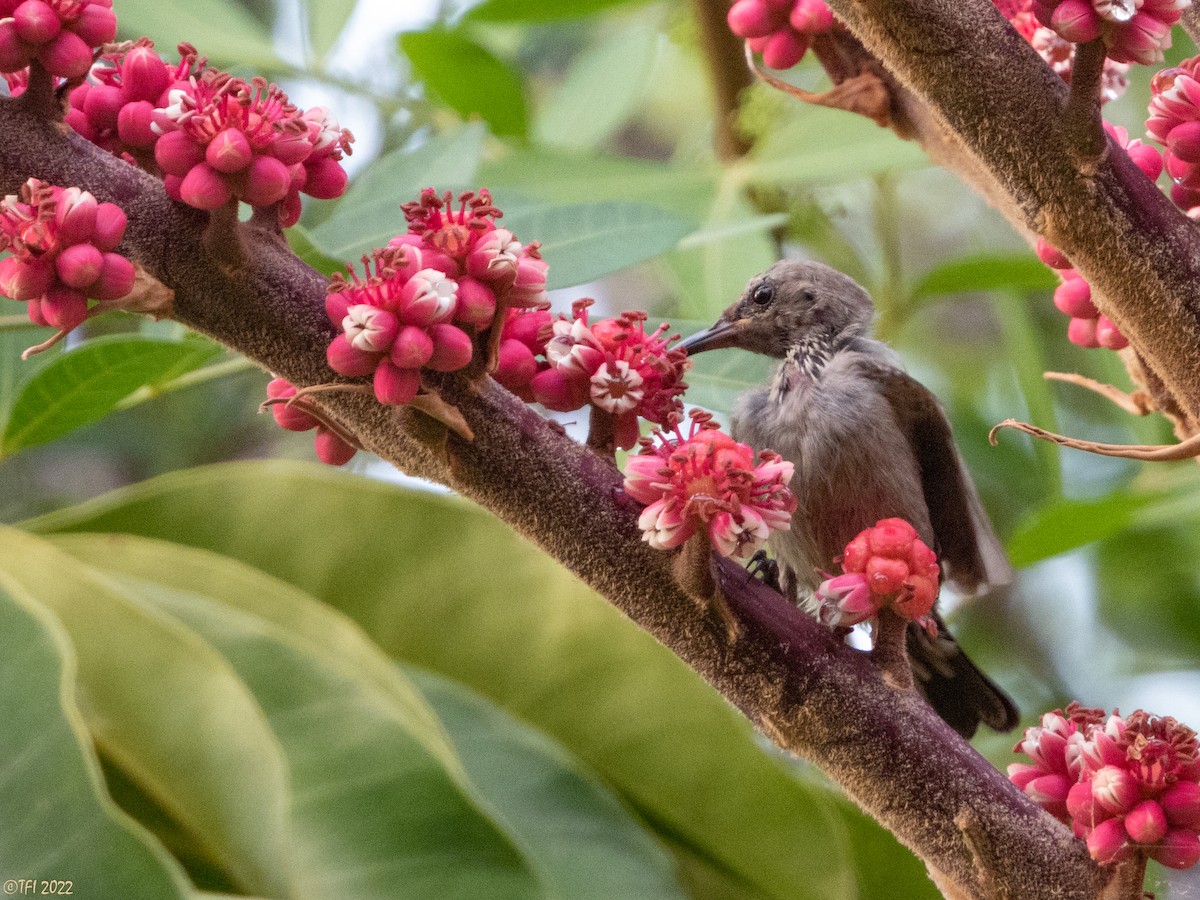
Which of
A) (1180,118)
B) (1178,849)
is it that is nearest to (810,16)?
(1180,118)

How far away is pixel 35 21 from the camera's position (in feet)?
3.18

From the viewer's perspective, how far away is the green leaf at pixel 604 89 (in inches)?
103

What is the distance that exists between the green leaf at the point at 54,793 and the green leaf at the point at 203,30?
45.7 inches

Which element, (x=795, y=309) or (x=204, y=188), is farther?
(x=795, y=309)

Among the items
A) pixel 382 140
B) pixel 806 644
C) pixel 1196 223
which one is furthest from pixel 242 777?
pixel 382 140

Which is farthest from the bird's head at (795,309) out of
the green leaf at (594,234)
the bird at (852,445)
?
the green leaf at (594,234)

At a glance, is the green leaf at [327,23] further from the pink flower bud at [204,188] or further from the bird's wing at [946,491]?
the pink flower bud at [204,188]

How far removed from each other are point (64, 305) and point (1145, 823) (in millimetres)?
828

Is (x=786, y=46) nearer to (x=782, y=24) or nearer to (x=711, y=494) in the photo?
(x=782, y=24)

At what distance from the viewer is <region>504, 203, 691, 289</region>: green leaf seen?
150 centimetres

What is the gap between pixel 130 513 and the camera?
1.74 m

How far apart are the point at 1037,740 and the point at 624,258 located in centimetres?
66

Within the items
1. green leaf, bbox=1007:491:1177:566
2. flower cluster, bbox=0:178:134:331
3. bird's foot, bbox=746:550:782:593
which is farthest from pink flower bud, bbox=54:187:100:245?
green leaf, bbox=1007:491:1177:566

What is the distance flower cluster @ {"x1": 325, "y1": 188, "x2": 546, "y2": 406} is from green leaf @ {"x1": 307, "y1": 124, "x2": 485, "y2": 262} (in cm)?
43
